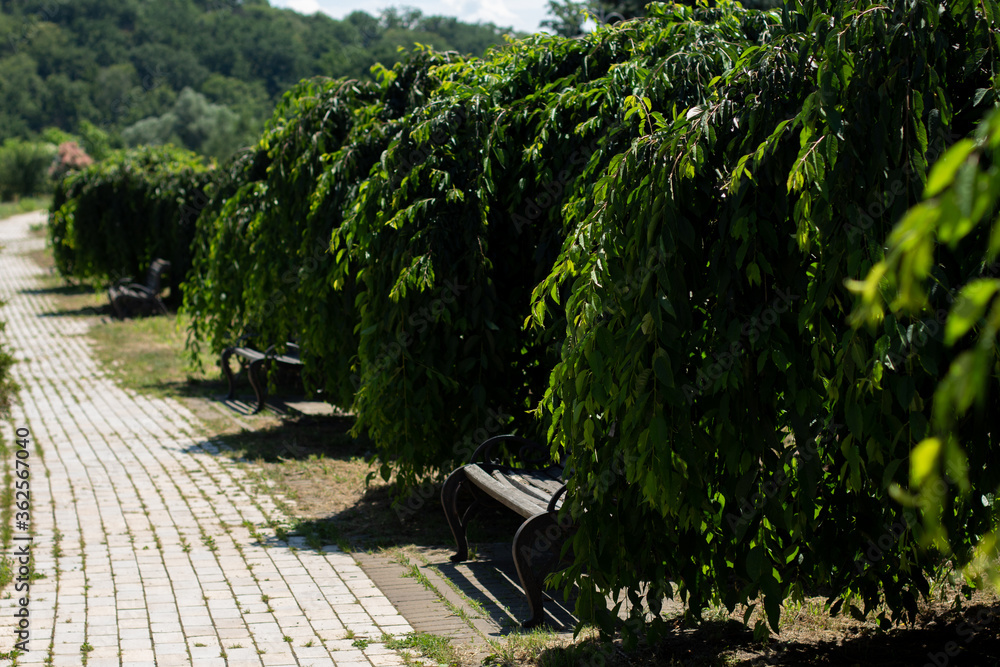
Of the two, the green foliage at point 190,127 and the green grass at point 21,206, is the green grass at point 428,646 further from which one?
the green foliage at point 190,127

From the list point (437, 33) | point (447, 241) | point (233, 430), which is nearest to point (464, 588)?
point (447, 241)

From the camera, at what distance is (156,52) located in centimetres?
10962

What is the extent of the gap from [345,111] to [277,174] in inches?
31.0

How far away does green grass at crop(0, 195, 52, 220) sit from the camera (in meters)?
45.1

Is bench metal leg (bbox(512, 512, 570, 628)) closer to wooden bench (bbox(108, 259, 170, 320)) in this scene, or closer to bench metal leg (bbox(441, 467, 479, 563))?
bench metal leg (bbox(441, 467, 479, 563))

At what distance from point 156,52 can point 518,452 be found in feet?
386

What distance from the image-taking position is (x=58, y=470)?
7590 millimetres

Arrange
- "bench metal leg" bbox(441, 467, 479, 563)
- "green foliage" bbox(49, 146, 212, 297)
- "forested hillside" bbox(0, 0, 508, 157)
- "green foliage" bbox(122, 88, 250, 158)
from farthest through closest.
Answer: "forested hillside" bbox(0, 0, 508, 157)
"green foliage" bbox(122, 88, 250, 158)
"green foliage" bbox(49, 146, 212, 297)
"bench metal leg" bbox(441, 467, 479, 563)

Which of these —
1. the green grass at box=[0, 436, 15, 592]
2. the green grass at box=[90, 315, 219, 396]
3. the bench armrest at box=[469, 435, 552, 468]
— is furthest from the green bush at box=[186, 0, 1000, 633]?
the green grass at box=[90, 315, 219, 396]

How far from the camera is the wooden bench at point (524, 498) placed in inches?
170

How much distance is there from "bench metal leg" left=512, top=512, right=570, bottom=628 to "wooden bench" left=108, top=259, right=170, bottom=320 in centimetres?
1533

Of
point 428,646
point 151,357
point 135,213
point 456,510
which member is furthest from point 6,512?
point 135,213

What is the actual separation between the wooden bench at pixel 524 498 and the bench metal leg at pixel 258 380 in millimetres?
4844

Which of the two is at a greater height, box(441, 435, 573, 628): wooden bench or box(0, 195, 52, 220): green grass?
box(0, 195, 52, 220): green grass
